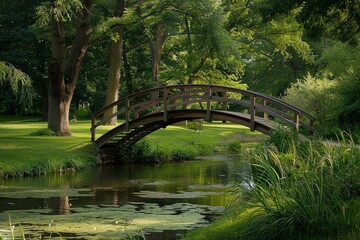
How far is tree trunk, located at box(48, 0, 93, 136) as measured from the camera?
28594 millimetres

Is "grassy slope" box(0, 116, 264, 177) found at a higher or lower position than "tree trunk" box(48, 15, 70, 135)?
lower

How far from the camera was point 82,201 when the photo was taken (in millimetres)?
17016

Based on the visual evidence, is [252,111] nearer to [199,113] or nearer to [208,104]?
[208,104]

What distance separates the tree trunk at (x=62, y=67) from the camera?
2859 cm

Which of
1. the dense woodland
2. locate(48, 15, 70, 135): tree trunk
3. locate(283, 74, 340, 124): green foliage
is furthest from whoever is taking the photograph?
locate(283, 74, 340, 124): green foliage

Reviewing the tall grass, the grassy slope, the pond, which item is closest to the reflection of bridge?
the grassy slope

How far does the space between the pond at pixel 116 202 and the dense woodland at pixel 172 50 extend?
3684 millimetres

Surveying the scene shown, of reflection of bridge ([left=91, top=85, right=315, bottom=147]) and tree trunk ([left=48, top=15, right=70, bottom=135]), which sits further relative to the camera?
tree trunk ([left=48, top=15, right=70, bottom=135])

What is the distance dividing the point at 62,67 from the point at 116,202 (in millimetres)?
12742

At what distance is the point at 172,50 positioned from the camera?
54.2 metres

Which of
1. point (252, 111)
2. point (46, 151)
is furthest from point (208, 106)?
point (46, 151)

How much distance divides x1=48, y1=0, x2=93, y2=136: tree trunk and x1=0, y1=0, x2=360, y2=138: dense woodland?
1.7 inches

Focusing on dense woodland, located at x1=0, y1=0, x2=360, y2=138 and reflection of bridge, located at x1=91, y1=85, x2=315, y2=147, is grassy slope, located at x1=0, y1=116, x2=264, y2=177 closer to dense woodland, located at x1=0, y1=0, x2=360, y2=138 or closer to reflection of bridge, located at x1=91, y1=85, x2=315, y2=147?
reflection of bridge, located at x1=91, y1=85, x2=315, y2=147

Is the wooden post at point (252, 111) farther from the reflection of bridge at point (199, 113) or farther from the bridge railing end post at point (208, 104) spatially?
the bridge railing end post at point (208, 104)
